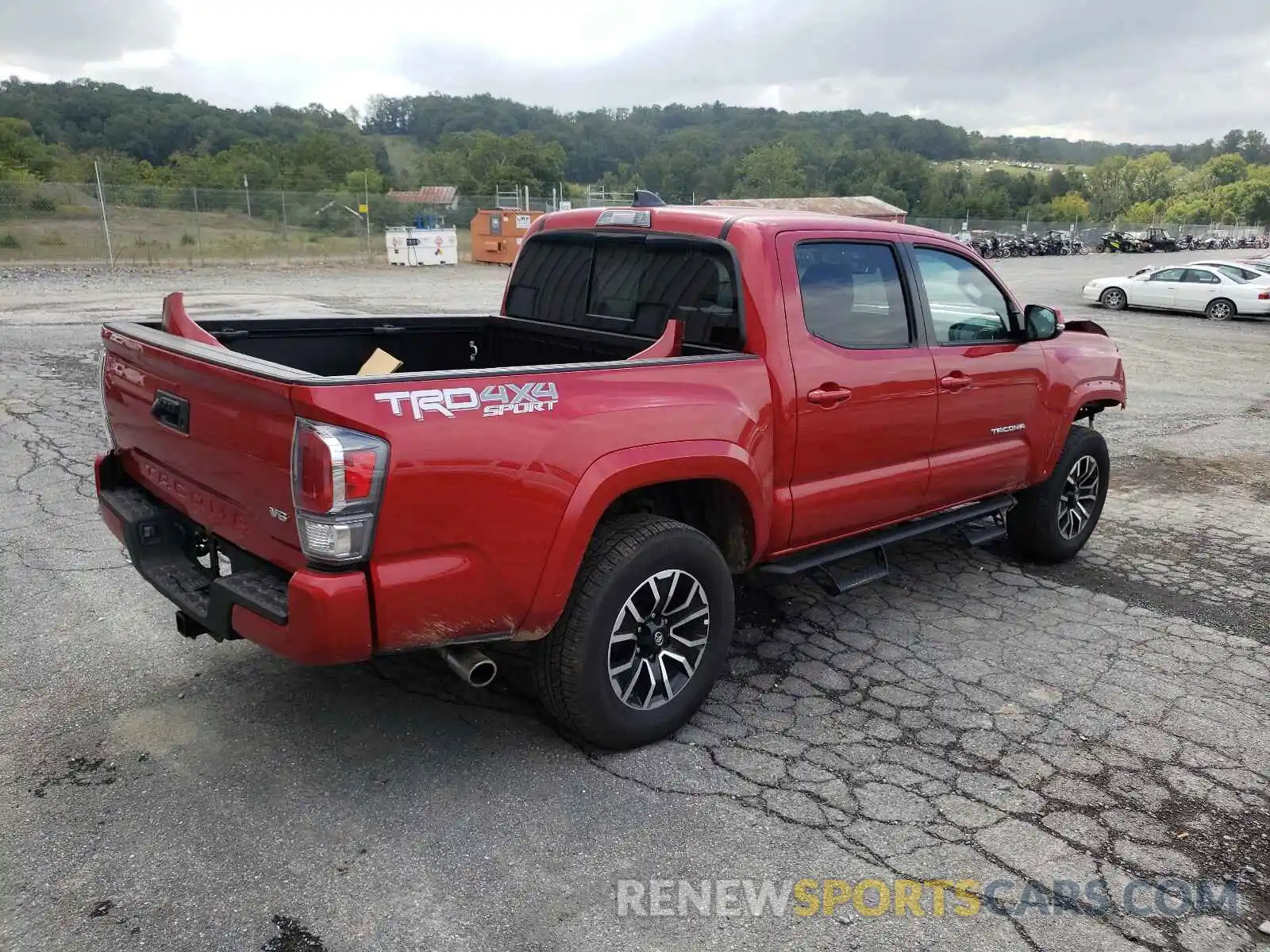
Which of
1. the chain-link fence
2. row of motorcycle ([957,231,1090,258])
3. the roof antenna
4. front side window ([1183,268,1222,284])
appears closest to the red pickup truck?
the roof antenna

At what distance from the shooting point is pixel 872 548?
14.1 ft

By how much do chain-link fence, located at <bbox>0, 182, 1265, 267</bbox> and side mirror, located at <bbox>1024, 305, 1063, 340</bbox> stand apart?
28.0 m

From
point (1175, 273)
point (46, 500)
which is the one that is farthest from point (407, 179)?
point (46, 500)

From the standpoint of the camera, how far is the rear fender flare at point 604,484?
119 inches

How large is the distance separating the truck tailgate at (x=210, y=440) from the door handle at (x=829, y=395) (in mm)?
2083

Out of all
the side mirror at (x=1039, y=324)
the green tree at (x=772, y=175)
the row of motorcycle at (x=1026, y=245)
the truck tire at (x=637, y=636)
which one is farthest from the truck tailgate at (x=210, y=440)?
the green tree at (x=772, y=175)

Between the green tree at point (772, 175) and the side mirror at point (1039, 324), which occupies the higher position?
the green tree at point (772, 175)

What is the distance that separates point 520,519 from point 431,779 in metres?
1.02

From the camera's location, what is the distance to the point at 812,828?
2996mm

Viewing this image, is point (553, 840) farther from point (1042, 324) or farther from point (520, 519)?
point (1042, 324)

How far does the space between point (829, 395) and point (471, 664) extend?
6.09 ft

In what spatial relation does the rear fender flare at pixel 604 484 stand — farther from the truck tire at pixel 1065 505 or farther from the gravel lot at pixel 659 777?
the truck tire at pixel 1065 505

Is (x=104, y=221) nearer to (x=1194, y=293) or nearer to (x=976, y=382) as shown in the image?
(x=976, y=382)

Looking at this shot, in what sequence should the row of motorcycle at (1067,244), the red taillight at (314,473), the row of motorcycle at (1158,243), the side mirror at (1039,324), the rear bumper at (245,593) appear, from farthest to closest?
the row of motorcycle at (1158,243) < the row of motorcycle at (1067,244) < the side mirror at (1039,324) < the rear bumper at (245,593) < the red taillight at (314,473)
